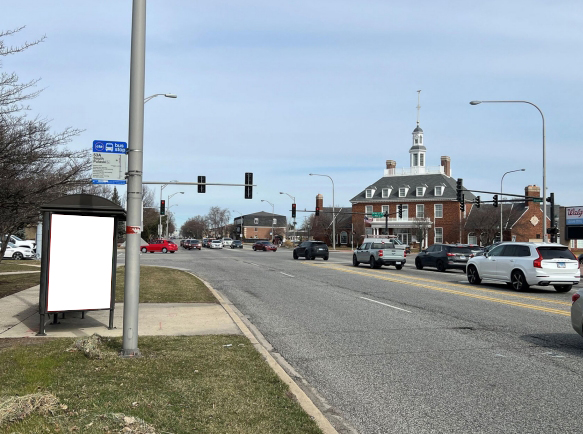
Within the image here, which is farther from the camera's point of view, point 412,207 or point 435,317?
point 412,207

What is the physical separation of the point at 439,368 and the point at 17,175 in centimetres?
1014

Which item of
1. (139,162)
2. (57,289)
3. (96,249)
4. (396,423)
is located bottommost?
(396,423)

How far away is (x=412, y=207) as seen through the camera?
90.4m

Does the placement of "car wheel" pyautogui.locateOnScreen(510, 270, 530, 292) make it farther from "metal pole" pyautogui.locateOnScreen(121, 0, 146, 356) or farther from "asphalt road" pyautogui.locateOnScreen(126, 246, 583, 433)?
"metal pole" pyautogui.locateOnScreen(121, 0, 146, 356)

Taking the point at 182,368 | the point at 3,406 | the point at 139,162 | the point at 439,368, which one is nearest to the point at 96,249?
the point at 139,162

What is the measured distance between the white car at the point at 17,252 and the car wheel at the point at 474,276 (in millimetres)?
29900

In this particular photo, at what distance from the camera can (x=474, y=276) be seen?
867 inches

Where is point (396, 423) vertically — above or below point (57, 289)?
below

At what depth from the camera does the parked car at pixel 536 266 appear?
1883 cm

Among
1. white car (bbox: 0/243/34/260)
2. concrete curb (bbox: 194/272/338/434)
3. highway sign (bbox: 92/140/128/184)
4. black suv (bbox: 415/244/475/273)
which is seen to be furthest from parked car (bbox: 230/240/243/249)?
highway sign (bbox: 92/140/128/184)

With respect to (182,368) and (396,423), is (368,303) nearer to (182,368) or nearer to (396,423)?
(182,368)

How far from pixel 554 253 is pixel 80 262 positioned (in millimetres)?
15733

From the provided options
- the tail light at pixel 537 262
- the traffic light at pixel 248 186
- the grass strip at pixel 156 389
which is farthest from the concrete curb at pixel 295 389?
the traffic light at pixel 248 186

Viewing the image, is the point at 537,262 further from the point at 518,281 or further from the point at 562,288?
the point at 562,288
